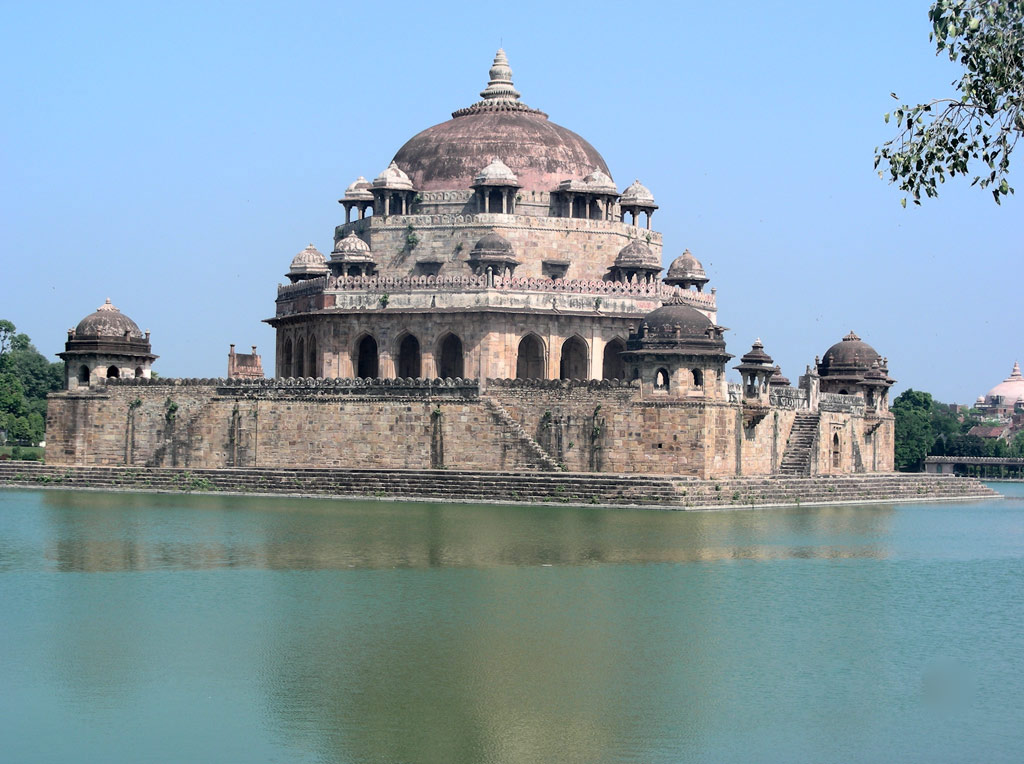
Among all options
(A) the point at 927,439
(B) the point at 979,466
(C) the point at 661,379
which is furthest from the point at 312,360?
(B) the point at 979,466

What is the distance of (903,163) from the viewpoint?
44.9 feet

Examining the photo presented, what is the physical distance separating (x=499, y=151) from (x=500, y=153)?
0.09m

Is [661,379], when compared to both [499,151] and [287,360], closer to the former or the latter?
[499,151]

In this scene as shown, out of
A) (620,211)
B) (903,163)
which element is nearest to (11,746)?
(903,163)

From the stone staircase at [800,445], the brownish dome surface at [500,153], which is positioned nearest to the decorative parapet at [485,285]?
the brownish dome surface at [500,153]

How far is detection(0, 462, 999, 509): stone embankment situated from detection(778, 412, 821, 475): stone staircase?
2.66 feet

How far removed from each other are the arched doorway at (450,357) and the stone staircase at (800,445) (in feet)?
27.4

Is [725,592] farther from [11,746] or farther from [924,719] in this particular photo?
[11,746]

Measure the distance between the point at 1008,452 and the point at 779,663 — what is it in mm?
72786

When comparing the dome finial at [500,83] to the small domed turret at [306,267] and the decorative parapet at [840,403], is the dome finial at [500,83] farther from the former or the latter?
the decorative parapet at [840,403]

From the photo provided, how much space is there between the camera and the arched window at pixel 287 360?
4347cm

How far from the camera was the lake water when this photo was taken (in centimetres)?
1379

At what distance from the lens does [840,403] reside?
4247 cm

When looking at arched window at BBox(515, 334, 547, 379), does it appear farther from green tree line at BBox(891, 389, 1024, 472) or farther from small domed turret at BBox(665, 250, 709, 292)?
green tree line at BBox(891, 389, 1024, 472)
